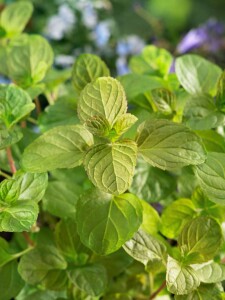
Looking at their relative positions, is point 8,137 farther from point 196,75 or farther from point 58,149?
point 196,75

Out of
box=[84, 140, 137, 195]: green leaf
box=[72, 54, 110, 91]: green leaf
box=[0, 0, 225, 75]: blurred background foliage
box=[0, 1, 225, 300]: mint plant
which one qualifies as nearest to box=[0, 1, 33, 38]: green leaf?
box=[0, 1, 225, 300]: mint plant

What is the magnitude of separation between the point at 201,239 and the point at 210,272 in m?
0.02

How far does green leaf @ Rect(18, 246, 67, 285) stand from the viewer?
40cm

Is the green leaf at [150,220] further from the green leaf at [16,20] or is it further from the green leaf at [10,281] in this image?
the green leaf at [16,20]

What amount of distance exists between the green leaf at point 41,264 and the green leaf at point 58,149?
0.08m

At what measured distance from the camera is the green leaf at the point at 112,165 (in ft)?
1.07

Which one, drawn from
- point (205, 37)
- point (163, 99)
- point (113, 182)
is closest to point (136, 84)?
point (163, 99)

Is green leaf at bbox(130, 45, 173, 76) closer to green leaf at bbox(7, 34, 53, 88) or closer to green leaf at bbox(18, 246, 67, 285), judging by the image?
green leaf at bbox(7, 34, 53, 88)

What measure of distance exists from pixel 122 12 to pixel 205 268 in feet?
3.58

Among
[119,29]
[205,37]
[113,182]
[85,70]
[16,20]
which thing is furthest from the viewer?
[119,29]

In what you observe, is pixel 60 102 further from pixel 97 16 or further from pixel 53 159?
pixel 97 16

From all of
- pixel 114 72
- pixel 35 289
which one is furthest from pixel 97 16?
pixel 35 289

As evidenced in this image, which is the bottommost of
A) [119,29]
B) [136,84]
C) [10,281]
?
[119,29]

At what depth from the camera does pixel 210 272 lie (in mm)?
372
